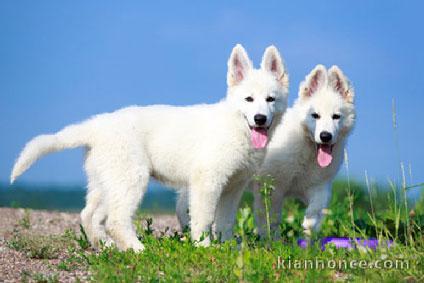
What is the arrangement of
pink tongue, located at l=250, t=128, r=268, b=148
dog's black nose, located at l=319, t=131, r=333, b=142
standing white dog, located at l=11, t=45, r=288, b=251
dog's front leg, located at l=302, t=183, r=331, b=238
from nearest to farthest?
1. standing white dog, located at l=11, t=45, r=288, b=251
2. pink tongue, located at l=250, t=128, r=268, b=148
3. dog's black nose, located at l=319, t=131, r=333, b=142
4. dog's front leg, located at l=302, t=183, r=331, b=238

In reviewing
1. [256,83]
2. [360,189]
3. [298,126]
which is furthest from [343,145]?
[360,189]

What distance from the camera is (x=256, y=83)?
692 centimetres

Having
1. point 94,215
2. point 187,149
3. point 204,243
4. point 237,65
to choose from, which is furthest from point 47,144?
point 237,65

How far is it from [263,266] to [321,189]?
233cm

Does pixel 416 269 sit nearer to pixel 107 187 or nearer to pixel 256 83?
pixel 256 83

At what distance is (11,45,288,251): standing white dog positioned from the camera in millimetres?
6828

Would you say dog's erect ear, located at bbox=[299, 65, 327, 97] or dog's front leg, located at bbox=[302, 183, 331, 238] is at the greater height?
dog's erect ear, located at bbox=[299, 65, 327, 97]

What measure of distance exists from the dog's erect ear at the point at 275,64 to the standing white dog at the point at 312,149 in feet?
1.88

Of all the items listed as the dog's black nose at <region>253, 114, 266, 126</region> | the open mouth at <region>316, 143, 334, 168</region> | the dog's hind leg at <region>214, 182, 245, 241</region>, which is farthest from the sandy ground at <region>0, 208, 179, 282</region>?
the dog's black nose at <region>253, 114, 266, 126</region>

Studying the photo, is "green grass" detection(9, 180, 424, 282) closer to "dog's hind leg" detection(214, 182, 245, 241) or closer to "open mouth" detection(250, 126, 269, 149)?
"dog's hind leg" detection(214, 182, 245, 241)

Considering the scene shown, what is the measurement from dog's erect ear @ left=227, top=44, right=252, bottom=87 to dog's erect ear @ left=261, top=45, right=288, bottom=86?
19cm

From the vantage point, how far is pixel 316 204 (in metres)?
7.57

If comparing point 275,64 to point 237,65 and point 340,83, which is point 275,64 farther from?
point 340,83

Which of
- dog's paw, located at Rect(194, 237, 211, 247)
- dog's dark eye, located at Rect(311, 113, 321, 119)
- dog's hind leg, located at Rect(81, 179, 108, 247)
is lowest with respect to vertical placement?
dog's paw, located at Rect(194, 237, 211, 247)
